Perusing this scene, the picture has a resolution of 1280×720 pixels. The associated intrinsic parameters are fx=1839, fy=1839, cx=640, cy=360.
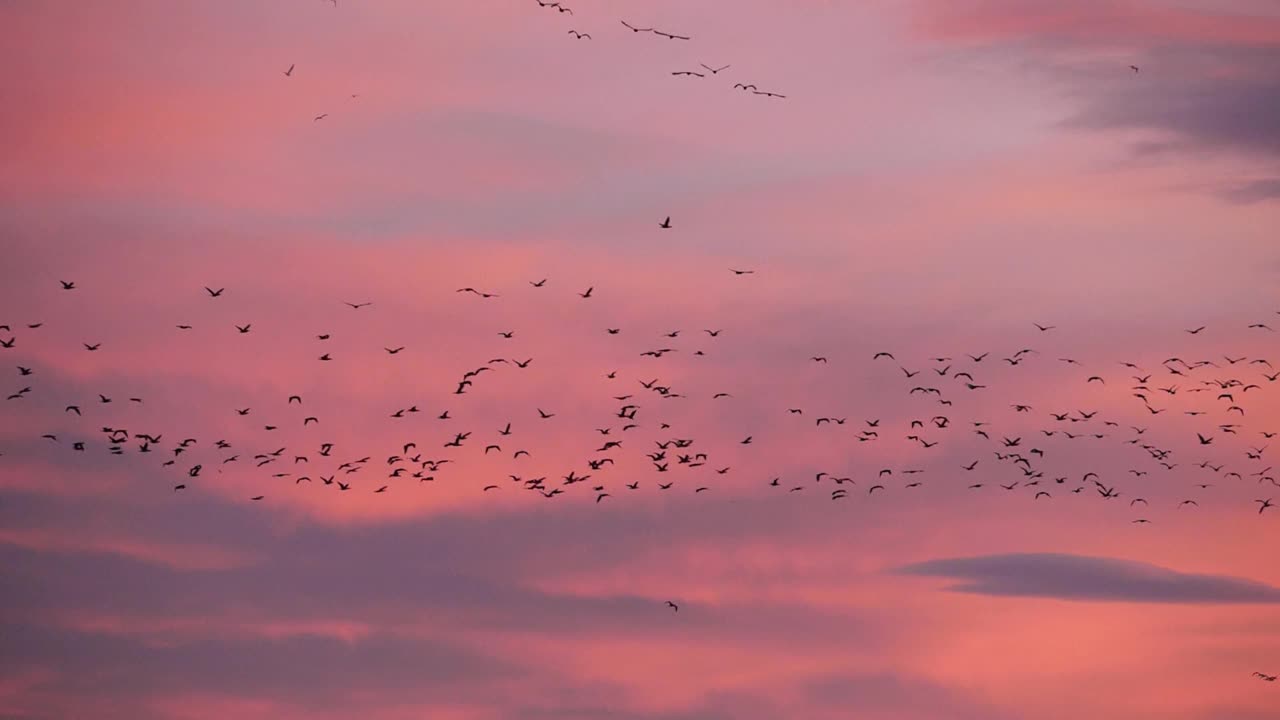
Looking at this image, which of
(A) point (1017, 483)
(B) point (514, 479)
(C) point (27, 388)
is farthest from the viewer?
(A) point (1017, 483)

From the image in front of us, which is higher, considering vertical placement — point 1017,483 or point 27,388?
point 27,388

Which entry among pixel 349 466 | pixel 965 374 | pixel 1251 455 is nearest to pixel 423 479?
pixel 349 466

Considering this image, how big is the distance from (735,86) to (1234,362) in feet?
152

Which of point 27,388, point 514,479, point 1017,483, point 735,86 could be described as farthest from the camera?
point 1017,483

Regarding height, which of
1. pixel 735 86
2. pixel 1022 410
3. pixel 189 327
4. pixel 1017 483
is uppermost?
pixel 735 86

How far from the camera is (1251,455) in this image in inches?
5310

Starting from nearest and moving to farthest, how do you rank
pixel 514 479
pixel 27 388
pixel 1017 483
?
1. pixel 27 388
2. pixel 514 479
3. pixel 1017 483

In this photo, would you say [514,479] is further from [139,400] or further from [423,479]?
[139,400]

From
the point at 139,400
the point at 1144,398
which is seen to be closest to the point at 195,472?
the point at 139,400

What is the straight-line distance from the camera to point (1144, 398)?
132 metres

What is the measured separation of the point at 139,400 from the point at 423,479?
20.5 m

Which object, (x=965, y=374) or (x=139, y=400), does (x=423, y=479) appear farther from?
(x=965, y=374)

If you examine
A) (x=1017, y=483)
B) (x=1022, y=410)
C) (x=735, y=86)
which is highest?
(x=735, y=86)

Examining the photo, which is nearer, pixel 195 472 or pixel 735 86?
pixel 735 86
